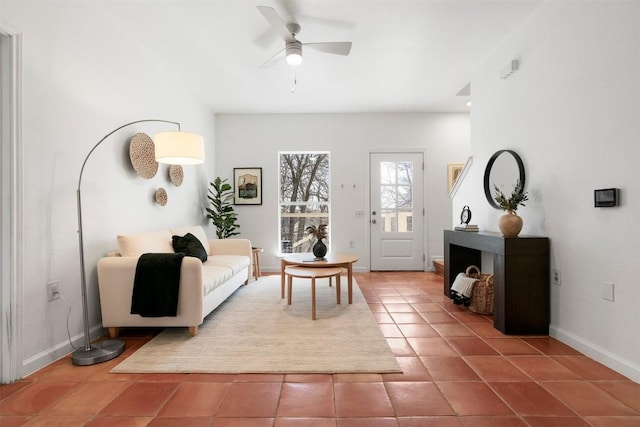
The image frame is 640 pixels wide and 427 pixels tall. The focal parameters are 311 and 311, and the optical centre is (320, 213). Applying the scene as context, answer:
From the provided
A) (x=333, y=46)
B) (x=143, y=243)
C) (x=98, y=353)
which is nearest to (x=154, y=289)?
(x=98, y=353)

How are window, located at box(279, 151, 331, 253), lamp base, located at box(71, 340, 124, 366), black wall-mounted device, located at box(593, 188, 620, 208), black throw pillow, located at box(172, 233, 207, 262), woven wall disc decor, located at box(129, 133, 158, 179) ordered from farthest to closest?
window, located at box(279, 151, 331, 253), black throw pillow, located at box(172, 233, 207, 262), woven wall disc decor, located at box(129, 133, 158, 179), lamp base, located at box(71, 340, 124, 366), black wall-mounted device, located at box(593, 188, 620, 208)

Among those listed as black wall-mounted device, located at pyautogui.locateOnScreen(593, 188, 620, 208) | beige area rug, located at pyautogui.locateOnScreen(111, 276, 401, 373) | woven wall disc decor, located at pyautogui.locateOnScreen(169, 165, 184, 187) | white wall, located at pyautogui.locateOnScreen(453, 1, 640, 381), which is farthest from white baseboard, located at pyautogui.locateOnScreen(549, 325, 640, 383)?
woven wall disc decor, located at pyautogui.locateOnScreen(169, 165, 184, 187)

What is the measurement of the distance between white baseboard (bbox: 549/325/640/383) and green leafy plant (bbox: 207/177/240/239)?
4.22m

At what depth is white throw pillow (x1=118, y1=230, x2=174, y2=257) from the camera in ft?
8.60

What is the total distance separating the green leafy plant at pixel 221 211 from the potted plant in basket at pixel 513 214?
3746 millimetres

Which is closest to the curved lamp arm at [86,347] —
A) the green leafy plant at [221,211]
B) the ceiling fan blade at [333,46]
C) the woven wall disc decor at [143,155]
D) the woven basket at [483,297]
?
the woven wall disc decor at [143,155]

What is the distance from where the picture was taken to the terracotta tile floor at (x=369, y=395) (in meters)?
1.51

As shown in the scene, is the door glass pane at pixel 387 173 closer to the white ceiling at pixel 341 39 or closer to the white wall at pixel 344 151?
the white wall at pixel 344 151

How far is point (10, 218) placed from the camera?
1.87 metres

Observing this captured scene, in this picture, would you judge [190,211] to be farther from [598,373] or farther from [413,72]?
[598,373]

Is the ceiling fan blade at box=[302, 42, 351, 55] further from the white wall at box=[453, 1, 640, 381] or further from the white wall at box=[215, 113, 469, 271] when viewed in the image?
the white wall at box=[215, 113, 469, 271]

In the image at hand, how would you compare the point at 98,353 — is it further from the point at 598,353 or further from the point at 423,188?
the point at 423,188

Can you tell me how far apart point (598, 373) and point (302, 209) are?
14.2 ft

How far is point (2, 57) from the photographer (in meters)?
1.88
